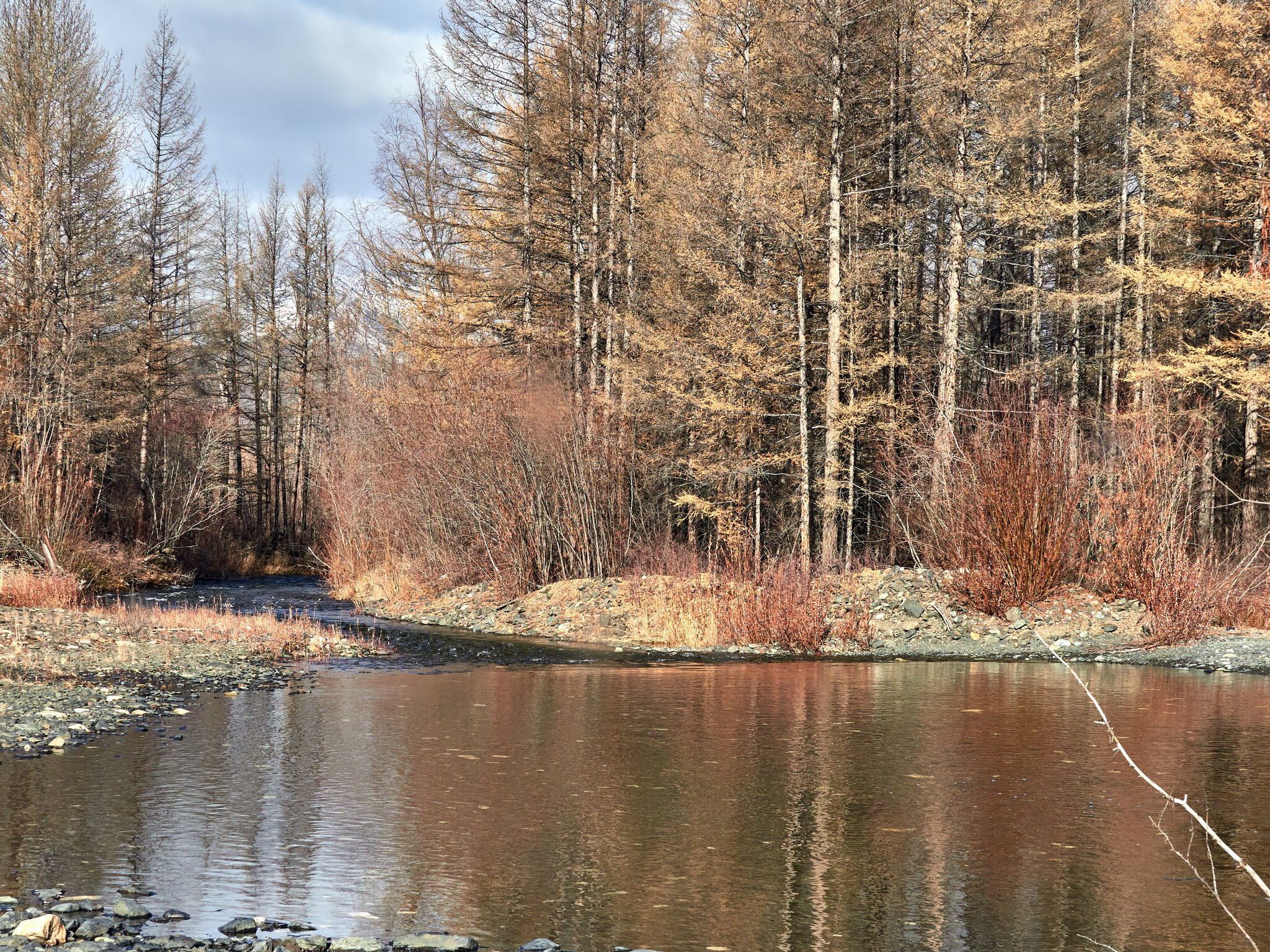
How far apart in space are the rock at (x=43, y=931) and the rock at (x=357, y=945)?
1178 mm

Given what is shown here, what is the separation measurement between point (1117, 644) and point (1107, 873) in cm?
1172

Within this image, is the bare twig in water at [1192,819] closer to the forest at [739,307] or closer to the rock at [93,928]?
the rock at [93,928]

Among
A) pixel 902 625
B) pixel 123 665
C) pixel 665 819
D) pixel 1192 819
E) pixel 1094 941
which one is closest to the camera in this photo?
pixel 1094 941

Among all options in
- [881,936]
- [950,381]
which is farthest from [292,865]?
[950,381]

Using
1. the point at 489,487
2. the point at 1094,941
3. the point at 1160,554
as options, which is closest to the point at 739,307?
the point at 489,487

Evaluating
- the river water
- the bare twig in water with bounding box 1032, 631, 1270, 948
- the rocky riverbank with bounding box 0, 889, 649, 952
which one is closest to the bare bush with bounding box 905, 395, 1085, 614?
the river water

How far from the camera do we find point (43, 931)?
461 cm

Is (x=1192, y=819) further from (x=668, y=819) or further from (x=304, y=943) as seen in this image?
(x=304, y=943)

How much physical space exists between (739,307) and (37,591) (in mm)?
13934

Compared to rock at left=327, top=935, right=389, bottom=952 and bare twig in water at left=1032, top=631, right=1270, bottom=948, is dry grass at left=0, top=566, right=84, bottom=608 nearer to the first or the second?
rock at left=327, top=935, right=389, bottom=952

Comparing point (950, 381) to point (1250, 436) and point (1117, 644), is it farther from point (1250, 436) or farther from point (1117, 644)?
point (1250, 436)

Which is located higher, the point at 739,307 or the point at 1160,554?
the point at 739,307

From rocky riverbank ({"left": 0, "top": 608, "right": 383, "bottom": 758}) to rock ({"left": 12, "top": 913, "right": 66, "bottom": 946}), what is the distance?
430 centimetres

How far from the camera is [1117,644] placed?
54.4ft
